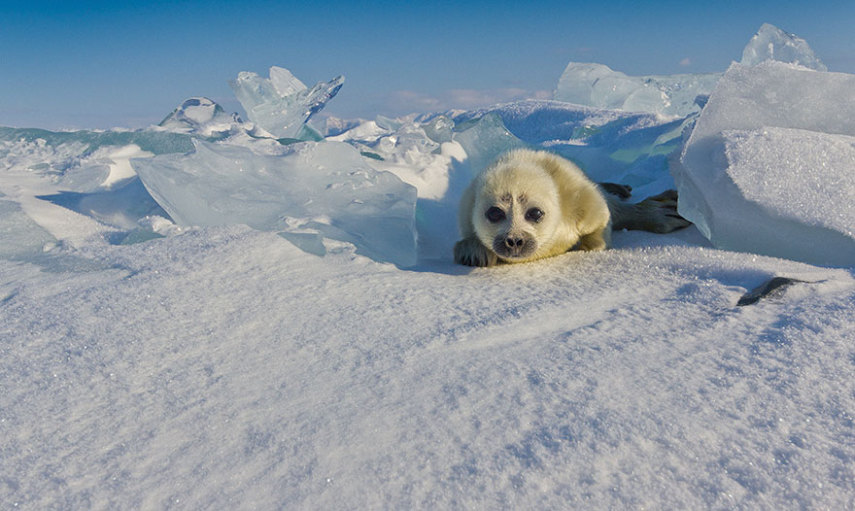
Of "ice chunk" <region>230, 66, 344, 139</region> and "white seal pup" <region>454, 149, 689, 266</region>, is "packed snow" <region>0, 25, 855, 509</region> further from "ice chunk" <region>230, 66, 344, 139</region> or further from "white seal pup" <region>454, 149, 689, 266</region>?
"ice chunk" <region>230, 66, 344, 139</region>

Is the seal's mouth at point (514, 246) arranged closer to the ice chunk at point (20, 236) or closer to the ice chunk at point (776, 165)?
the ice chunk at point (776, 165)

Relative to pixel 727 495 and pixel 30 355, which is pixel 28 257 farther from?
pixel 727 495

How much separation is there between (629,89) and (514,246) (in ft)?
27.8

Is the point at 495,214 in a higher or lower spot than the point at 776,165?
lower

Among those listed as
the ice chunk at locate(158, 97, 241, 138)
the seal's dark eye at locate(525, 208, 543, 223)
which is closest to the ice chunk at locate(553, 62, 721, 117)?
the ice chunk at locate(158, 97, 241, 138)

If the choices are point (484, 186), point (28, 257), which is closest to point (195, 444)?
point (484, 186)

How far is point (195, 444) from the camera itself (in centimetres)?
124

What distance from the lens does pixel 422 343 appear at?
1.69 meters

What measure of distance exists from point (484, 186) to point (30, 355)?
1.97m

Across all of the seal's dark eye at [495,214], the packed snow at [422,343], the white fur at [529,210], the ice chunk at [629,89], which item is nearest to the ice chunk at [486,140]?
the packed snow at [422,343]

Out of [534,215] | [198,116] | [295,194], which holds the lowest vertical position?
[534,215]

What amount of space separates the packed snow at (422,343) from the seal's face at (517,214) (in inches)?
4.9

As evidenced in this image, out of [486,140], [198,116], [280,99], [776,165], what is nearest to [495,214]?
[776,165]

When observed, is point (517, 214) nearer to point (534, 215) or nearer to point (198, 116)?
point (534, 215)
